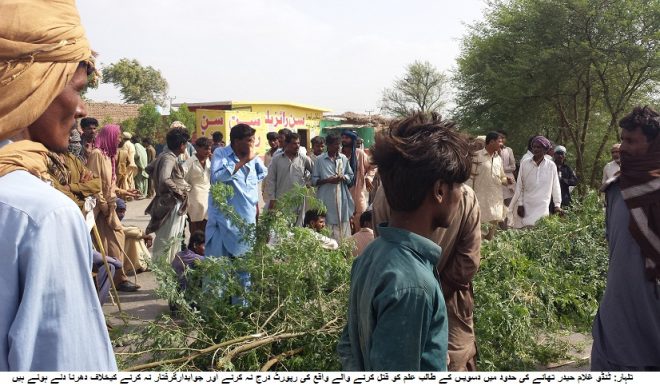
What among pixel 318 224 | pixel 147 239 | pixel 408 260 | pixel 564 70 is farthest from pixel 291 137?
pixel 564 70

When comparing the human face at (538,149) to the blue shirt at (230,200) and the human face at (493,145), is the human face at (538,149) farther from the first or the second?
the blue shirt at (230,200)

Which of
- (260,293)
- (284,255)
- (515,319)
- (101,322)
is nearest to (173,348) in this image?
(260,293)

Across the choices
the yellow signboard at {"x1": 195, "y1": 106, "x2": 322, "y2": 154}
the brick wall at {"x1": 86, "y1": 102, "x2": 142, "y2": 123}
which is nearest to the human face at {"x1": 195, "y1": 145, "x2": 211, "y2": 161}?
the yellow signboard at {"x1": 195, "y1": 106, "x2": 322, "y2": 154}

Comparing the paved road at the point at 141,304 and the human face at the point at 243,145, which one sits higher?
the human face at the point at 243,145

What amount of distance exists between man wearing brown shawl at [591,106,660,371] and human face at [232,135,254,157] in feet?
12.2

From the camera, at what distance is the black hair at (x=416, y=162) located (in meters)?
2.01

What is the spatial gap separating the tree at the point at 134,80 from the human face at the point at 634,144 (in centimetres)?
5572

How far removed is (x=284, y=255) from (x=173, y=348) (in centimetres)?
102

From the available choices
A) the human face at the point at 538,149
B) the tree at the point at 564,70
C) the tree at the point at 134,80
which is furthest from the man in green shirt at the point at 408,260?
the tree at the point at 134,80

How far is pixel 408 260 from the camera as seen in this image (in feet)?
6.09

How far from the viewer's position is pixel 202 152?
26.0 ft

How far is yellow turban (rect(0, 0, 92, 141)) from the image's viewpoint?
1.40m

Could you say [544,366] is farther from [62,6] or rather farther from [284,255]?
[62,6]

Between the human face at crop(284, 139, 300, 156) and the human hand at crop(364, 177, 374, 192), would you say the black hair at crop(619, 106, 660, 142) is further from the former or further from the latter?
the human hand at crop(364, 177, 374, 192)
